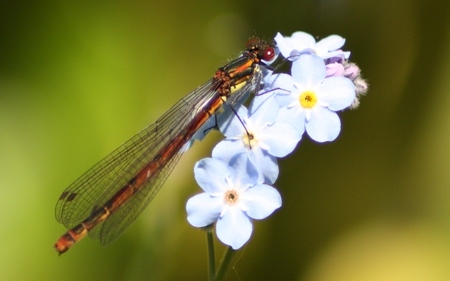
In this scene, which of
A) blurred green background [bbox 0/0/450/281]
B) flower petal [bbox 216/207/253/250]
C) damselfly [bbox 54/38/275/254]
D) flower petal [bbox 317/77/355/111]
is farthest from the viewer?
blurred green background [bbox 0/0/450/281]

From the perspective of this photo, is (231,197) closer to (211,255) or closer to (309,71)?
(211,255)

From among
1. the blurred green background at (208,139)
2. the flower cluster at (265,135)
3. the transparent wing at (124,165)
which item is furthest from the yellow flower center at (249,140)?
the blurred green background at (208,139)

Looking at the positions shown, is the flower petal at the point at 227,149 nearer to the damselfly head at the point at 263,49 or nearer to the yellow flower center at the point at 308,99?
the yellow flower center at the point at 308,99

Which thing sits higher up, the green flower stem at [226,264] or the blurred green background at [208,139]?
the blurred green background at [208,139]

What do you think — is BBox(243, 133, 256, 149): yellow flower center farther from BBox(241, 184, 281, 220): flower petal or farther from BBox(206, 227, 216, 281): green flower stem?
BBox(206, 227, 216, 281): green flower stem

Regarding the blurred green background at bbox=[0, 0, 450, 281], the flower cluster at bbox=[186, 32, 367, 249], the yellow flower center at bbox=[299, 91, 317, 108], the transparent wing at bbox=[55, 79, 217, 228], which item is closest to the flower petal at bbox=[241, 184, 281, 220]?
the flower cluster at bbox=[186, 32, 367, 249]

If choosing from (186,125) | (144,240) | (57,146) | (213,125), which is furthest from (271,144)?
(57,146)

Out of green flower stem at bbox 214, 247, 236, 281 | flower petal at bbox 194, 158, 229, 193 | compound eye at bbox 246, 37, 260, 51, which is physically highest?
compound eye at bbox 246, 37, 260, 51

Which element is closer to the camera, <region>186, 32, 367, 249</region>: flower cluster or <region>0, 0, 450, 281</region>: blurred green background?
<region>186, 32, 367, 249</region>: flower cluster
